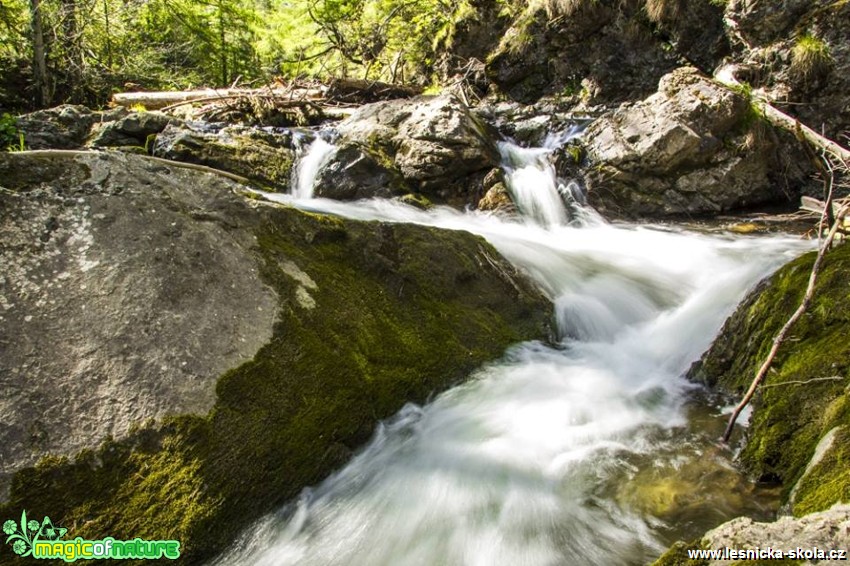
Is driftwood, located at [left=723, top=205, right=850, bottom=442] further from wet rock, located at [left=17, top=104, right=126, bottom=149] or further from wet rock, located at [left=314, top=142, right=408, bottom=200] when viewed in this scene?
wet rock, located at [left=17, top=104, right=126, bottom=149]

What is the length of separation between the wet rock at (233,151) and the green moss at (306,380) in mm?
4706

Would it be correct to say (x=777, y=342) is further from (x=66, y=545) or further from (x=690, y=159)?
(x=690, y=159)

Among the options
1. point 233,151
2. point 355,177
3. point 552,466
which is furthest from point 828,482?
point 233,151

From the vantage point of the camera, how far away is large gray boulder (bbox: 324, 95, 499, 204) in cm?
830

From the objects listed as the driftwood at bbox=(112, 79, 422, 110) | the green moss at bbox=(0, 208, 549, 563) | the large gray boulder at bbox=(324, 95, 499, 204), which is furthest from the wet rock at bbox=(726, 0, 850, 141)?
the green moss at bbox=(0, 208, 549, 563)

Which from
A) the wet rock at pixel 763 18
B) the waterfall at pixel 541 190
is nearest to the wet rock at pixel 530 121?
the waterfall at pixel 541 190

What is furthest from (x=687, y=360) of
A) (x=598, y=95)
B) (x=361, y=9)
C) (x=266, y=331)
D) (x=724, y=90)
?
(x=361, y=9)

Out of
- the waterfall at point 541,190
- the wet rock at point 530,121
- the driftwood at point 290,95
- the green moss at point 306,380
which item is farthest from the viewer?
the driftwood at point 290,95

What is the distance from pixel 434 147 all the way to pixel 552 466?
645 cm

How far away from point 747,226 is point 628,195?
1934 mm

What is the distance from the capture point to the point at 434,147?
830 centimetres

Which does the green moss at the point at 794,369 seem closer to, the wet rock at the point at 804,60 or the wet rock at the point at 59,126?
the wet rock at the point at 804,60

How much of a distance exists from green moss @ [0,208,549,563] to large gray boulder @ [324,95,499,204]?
13.2 ft

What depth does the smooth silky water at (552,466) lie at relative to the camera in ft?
7.57
